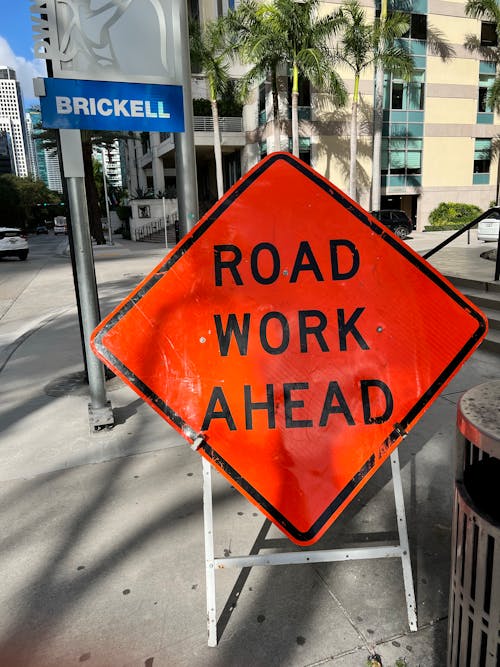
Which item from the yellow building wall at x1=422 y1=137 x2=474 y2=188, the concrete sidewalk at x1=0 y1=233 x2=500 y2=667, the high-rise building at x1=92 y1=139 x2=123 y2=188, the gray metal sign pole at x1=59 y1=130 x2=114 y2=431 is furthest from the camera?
the high-rise building at x1=92 y1=139 x2=123 y2=188

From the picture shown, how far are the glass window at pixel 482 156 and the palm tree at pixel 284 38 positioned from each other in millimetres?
13586

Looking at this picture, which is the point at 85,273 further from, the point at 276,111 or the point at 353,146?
the point at 353,146

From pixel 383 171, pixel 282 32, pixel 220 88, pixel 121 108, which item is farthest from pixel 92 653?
pixel 383 171

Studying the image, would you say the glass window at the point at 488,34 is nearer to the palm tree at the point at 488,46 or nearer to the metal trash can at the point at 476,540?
the palm tree at the point at 488,46

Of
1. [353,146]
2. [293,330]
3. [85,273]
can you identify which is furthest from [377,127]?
[293,330]

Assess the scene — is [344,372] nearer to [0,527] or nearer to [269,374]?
[269,374]

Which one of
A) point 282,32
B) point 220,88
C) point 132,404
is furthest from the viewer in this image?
point 220,88

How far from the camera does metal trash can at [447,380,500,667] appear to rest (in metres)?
1.47

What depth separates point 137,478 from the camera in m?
3.48

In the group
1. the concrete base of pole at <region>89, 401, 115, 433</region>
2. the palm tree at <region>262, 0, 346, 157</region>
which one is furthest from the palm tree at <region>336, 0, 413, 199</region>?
the concrete base of pole at <region>89, 401, 115, 433</region>

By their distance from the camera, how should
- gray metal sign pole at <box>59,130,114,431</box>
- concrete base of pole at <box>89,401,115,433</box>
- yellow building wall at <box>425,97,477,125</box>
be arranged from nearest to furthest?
1. gray metal sign pole at <box>59,130,114,431</box>
2. concrete base of pole at <box>89,401,115,433</box>
3. yellow building wall at <box>425,97,477,125</box>

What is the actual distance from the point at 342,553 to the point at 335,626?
0.32m

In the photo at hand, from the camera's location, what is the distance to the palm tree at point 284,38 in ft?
84.0

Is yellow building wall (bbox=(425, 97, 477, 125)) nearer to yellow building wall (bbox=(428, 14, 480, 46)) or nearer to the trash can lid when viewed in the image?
yellow building wall (bbox=(428, 14, 480, 46))
